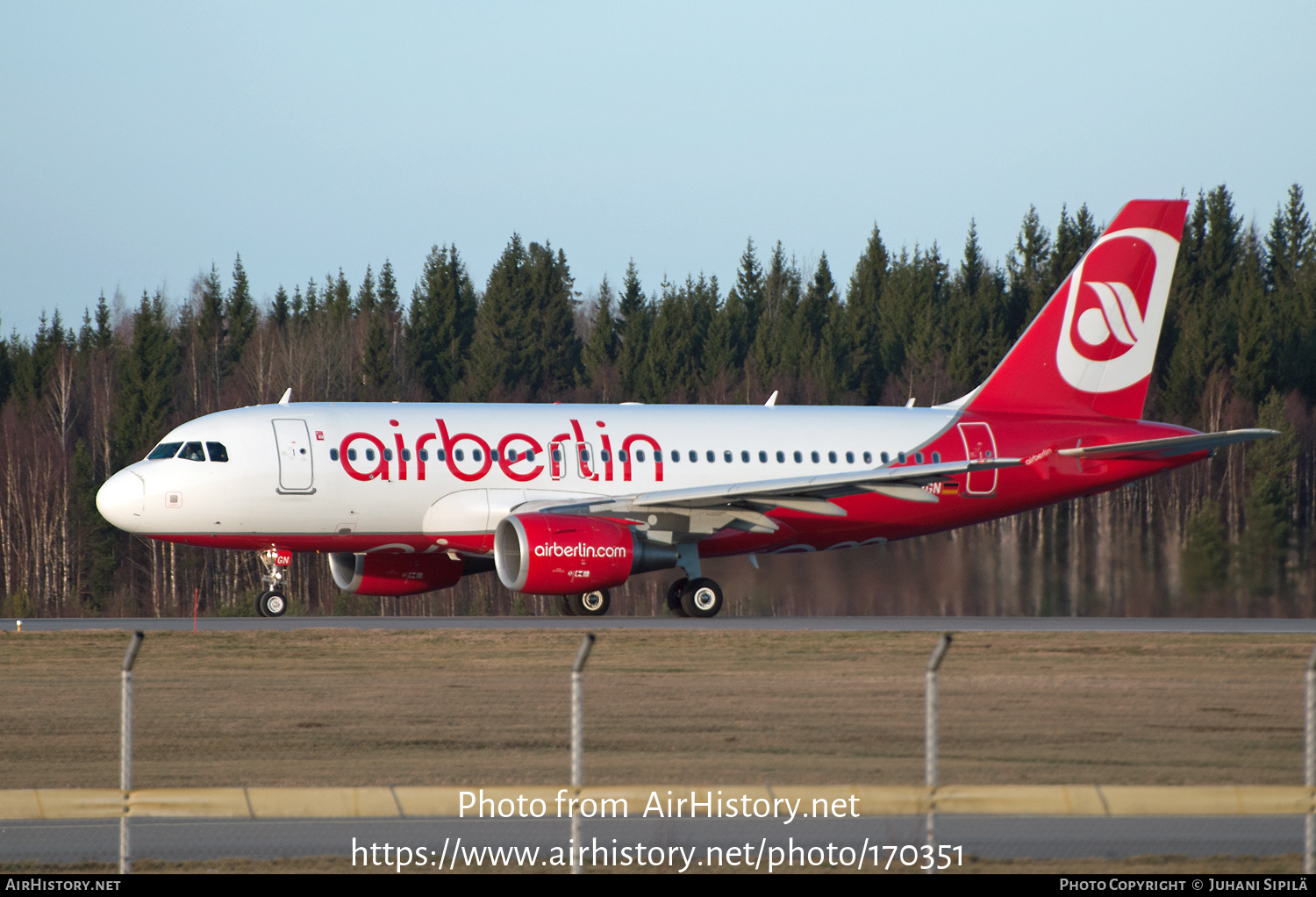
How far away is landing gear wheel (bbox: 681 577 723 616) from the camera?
28172mm

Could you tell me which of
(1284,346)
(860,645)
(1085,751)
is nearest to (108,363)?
(1284,346)

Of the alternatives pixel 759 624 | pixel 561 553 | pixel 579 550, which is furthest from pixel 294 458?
pixel 759 624

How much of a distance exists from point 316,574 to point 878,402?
3625 centimetres

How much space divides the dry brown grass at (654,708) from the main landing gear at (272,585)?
4.35 metres

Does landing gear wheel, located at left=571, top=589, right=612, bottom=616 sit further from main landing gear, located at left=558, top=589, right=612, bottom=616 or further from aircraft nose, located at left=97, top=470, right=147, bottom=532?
aircraft nose, located at left=97, top=470, right=147, bottom=532

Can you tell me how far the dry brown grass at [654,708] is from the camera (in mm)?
12555

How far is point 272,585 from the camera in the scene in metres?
27.6

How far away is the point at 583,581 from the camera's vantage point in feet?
84.3

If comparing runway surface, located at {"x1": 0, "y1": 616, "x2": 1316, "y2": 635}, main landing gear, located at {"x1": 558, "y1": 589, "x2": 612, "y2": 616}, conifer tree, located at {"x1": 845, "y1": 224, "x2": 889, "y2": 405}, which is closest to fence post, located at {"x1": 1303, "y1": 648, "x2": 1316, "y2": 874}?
runway surface, located at {"x1": 0, "y1": 616, "x2": 1316, "y2": 635}

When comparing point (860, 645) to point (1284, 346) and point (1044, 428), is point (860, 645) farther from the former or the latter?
point (1284, 346)

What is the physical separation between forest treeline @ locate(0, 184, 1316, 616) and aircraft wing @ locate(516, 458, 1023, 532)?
85.8 inches

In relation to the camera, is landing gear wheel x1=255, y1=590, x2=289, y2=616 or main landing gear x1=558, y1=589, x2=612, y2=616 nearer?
landing gear wheel x1=255, y1=590, x2=289, y2=616

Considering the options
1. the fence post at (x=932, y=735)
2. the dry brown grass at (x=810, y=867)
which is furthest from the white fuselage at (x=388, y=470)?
the fence post at (x=932, y=735)

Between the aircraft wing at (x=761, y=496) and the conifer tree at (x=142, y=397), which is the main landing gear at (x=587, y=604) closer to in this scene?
the aircraft wing at (x=761, y=496)
